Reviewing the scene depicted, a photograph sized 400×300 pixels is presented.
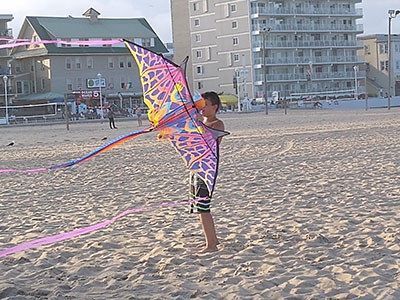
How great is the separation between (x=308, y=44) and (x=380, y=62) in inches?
513

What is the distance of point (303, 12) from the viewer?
243 feet

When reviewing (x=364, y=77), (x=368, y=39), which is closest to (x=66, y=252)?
(x=364, y=77)

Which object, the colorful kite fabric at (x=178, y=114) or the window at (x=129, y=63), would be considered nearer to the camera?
the colorful kite fabric at (x=178, y=114)

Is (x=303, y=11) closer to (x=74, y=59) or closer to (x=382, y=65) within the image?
(x=382, y=65)

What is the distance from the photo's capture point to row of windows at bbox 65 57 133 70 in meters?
69.9

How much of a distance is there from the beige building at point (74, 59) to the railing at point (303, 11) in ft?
36.2

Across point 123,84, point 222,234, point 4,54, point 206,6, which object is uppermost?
point 206,6

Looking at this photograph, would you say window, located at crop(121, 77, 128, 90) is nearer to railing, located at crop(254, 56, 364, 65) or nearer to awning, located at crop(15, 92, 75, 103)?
awning, located at crop(15, 92, 75, 103)

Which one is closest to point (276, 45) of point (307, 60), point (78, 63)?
point (307, 60)

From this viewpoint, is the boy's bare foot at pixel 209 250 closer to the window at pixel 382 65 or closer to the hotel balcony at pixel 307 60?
the hotel balcony at pixel 307 60

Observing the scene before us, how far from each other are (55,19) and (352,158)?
6115 cm

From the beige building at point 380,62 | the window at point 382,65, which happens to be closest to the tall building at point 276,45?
the beige building at point 380,62

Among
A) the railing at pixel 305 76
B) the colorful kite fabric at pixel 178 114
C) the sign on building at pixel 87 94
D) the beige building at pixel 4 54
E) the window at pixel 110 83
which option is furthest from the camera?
the railing at pixel 305 76

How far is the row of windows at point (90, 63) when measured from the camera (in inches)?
2753
